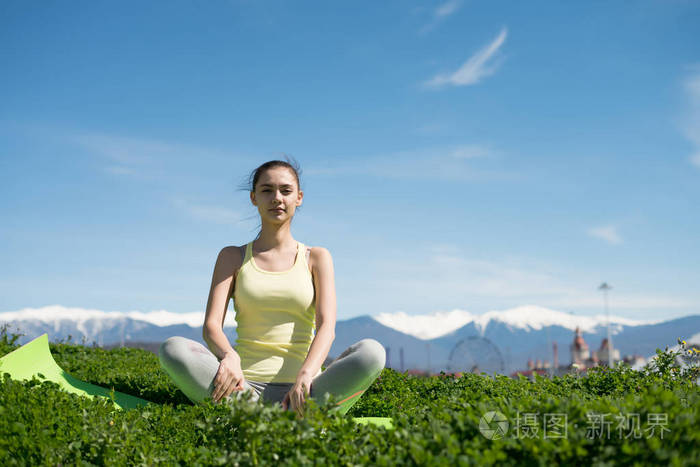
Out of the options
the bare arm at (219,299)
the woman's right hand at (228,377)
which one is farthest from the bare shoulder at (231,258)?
the woman's right hand at (228,377)

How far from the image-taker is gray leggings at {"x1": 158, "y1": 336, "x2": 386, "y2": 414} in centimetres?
425

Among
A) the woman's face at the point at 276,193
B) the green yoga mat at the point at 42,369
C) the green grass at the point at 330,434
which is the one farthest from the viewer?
the green yoga mat at the point at 42,369

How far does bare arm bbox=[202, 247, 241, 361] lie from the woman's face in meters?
0.48

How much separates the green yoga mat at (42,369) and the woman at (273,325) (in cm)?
128

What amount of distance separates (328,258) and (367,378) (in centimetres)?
114

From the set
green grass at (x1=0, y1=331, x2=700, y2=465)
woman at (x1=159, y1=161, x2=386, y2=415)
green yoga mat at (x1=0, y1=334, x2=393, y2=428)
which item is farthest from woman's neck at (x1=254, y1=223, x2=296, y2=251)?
green yoga mat at (x1=0, y1=334, x2=393, y2=428)

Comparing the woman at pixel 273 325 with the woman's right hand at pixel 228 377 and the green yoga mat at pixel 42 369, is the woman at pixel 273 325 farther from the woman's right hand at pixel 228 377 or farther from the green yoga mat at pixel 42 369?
the green yoga mat at pixel 42 369

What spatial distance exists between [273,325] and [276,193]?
1.11 m

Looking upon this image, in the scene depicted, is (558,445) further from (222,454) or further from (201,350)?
(201,350)

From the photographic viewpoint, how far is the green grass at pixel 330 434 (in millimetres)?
2746

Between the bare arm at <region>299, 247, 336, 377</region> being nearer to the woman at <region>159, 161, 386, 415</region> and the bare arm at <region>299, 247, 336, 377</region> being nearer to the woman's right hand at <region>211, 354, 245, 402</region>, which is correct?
the woman at <region>159, 161, 386, 415</region>

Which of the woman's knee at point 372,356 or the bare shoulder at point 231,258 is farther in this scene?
the bare shoulder at point 231,258

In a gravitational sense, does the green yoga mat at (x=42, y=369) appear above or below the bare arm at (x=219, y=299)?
below

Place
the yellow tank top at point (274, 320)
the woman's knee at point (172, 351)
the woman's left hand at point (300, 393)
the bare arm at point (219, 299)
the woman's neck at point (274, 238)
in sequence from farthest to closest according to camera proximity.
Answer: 1. the woman's neck at point (274, 238)
2. the yellow tank top at point (274, 320)
3. the bare arm at point (219, 299)
4. the woman's knee at point (172, 351)
5. the woman's left hand at point (300, 393)
